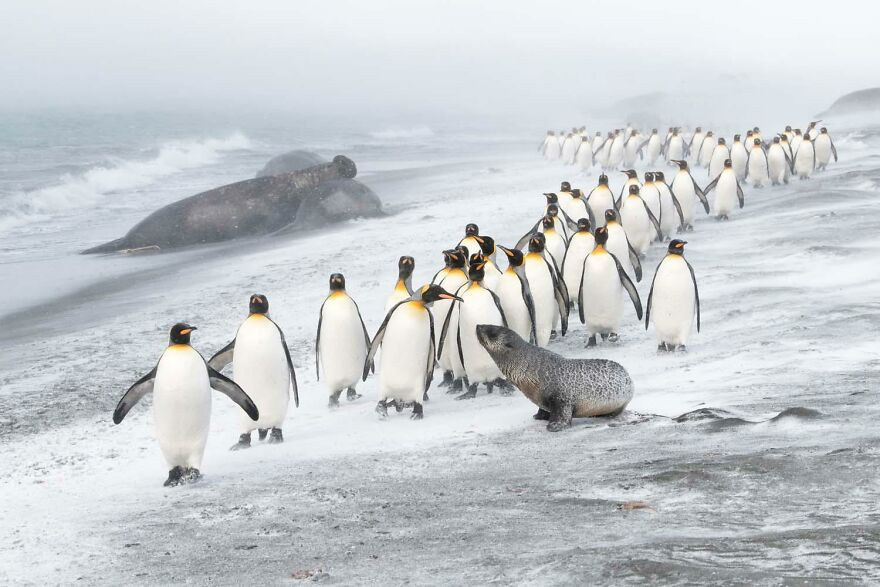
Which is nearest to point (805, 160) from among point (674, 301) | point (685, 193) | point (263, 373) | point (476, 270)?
point (685, 193)

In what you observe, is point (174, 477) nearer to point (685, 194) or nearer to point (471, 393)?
point (471, 393)

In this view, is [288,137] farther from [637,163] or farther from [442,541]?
[442,541]

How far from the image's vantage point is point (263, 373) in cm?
712

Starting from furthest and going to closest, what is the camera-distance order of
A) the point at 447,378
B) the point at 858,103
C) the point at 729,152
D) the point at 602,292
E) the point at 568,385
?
1. the point at 858,103
2. the point at 729,152
3. the point at 602,292
4. the point at 447,378
5. the point at 568,385

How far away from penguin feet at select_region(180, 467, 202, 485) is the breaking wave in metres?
19.2

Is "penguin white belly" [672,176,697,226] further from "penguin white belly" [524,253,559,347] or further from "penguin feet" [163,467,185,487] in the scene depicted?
"penguin feet" [163,467,185,487]

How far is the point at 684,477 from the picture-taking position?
16.0 feet

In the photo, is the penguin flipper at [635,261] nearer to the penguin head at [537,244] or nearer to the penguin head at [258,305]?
the penguin head at [537,244]

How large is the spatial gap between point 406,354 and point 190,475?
6.66ft

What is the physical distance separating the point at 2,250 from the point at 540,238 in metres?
13.2

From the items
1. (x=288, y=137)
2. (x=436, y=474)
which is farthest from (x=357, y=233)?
(x=288, y=137)

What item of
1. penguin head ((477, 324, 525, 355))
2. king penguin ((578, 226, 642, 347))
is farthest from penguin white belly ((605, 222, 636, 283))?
penguin head ((477, 324, 525, 355))

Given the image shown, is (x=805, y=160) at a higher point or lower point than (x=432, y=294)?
higher

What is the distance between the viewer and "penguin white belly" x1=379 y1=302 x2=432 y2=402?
7578mm
